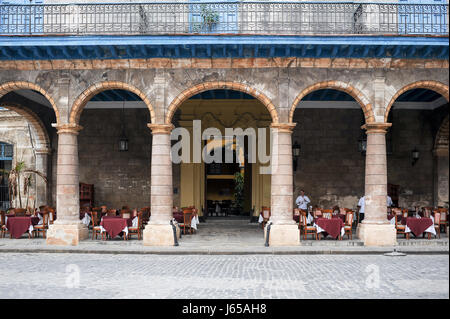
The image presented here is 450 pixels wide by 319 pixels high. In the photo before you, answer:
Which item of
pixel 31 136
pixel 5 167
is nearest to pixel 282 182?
pixel 31 136

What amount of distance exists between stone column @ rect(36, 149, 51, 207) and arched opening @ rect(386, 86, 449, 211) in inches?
539

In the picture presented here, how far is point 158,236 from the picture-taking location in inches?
467

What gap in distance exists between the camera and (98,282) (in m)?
7.29

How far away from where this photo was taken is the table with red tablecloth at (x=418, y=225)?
12.6m

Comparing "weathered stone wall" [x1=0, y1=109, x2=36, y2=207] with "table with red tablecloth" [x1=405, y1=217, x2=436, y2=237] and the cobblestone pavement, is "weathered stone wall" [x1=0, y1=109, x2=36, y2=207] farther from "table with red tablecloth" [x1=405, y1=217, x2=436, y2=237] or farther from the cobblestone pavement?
"table with red tablecloth" [x1=405, y1=217, x2=436, y2=237]

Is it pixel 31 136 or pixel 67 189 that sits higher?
pixel 31 136

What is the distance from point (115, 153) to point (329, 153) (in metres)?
8.60

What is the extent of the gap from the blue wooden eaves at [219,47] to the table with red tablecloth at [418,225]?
4.67 metres

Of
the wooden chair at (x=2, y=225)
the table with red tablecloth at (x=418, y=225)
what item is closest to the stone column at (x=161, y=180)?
the wooden chair at (x=2, y=225)

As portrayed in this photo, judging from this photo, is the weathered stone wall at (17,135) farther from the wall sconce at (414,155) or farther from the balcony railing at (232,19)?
the wall sconce at (414,155)

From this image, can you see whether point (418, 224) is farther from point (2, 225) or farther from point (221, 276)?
point (2, 225)

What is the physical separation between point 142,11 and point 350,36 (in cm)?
581

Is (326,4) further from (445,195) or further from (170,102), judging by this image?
(445,195)

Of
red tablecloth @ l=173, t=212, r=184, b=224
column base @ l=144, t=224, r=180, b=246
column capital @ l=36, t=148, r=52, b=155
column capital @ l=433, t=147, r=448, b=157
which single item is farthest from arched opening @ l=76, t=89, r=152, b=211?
column capital @ l=433, t=147, r=448, b=157
